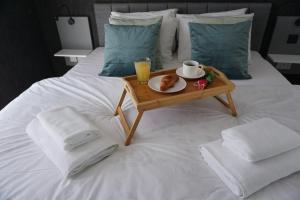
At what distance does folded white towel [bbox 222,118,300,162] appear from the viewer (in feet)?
2.83

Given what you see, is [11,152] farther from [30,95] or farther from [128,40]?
[128,40]

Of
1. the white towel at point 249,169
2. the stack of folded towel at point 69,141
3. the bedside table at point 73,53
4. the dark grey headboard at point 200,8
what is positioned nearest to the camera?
the white towel at point 249,169

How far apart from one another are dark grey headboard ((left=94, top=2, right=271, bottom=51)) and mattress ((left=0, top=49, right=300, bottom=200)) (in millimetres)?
593

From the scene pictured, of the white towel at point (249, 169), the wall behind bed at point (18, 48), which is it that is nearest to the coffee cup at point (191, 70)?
the white towel at point (249, 169)

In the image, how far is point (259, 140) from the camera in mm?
905

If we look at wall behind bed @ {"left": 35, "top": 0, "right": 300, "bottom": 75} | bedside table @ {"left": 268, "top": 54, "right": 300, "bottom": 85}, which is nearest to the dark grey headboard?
wall behind bed @ {"left": 35, "top": 0, "right": 300, "bottom": 75}

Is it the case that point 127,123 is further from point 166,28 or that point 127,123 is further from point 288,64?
point 288,64

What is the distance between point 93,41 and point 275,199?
2.28 m

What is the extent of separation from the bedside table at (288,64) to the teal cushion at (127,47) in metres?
1.26

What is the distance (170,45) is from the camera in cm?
192

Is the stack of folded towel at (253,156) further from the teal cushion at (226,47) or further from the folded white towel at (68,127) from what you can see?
the teal cushion at (226,47)

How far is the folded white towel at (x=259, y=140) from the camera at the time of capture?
33.9 inches

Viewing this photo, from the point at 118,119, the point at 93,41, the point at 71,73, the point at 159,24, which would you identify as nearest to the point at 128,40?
the point at 159,24

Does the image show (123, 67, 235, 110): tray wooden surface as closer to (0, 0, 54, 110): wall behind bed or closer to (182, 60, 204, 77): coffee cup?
(182, 60, 204, 77): coffee cup
